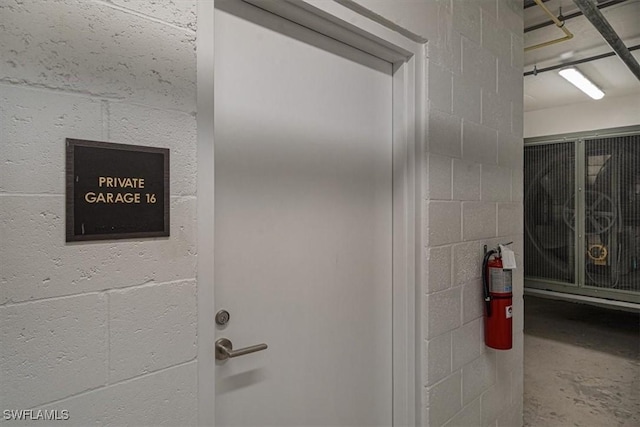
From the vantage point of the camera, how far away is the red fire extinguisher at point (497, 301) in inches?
75.3

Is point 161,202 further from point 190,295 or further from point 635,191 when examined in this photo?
point 635,191

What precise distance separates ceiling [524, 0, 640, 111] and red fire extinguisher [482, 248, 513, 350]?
2018 millimetres

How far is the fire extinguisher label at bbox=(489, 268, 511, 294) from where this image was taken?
191 cm

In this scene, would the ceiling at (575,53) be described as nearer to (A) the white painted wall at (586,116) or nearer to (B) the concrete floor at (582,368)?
(A) the white painted wall at (586,116)

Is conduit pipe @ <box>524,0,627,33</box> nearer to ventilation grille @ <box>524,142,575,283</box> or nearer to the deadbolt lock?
ventilation grille @ <box>524,142,575,283</box>

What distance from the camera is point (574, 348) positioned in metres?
3.89

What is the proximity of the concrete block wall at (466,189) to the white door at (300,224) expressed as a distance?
0.63 ft

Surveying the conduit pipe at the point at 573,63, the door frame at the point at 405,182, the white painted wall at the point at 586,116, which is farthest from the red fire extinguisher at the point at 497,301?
the white painted wall at the point at 586,116

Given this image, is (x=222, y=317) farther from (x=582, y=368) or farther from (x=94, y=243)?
(x=582, y=368)

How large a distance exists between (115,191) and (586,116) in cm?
581

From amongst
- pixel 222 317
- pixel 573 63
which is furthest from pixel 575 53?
pixel 222 317

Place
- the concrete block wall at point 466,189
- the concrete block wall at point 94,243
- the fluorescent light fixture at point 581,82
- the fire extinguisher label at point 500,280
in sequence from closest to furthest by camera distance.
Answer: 1. the concrete block wall at point 94,243
2. the concrete block wall at point 466,189
3. the fire extinguisher label at point 500,280
4. the fluorescent light fixture at point 581,82

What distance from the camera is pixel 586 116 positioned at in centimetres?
496

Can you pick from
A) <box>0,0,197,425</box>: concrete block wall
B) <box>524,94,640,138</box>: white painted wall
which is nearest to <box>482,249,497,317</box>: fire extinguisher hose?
<box>0,0,197,425</box>: concrete block wall
